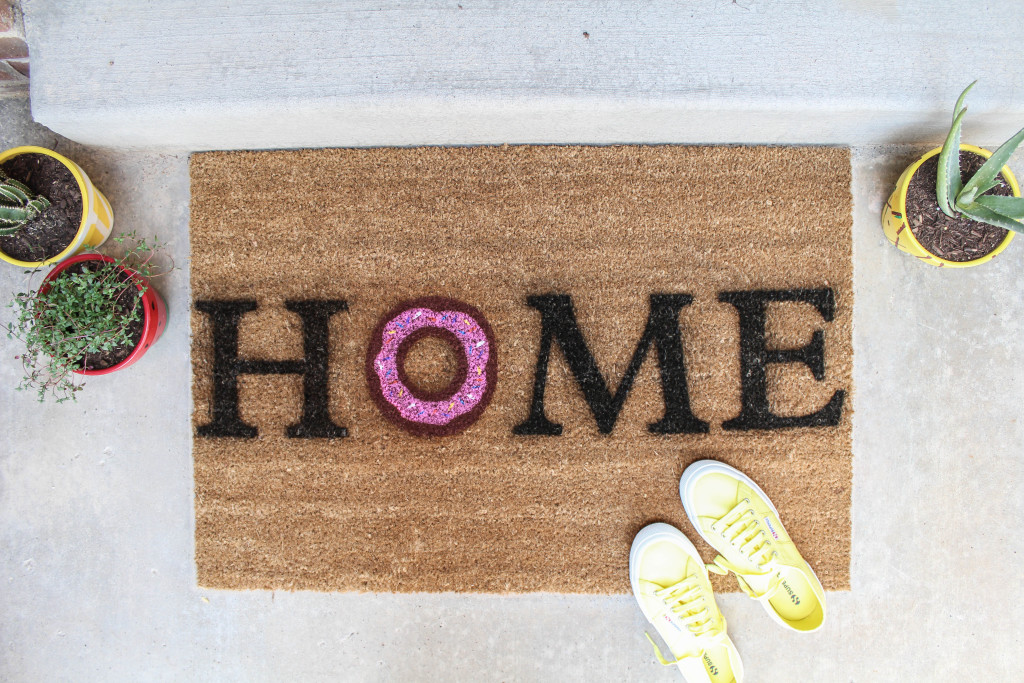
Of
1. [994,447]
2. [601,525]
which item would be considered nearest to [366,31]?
[601,525]

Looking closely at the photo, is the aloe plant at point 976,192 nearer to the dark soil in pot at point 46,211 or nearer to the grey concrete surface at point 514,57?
the grey concrete surface at point 514,57

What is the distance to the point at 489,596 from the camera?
191 cm

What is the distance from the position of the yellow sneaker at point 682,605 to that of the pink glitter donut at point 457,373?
759 millimetres

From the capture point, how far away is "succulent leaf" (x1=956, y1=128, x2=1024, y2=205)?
1.48 m

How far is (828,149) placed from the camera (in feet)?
6.05

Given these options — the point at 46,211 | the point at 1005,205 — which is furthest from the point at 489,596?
the point at 1005,205

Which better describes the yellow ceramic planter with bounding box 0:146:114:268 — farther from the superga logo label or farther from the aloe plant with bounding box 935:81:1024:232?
the aloe plant with bounding box 935:81:1024:232

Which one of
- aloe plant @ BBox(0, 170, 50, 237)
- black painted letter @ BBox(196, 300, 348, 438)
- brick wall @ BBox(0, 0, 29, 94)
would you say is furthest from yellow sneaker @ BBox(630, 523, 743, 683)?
brick wall @ BBox(0, 0, 29, 94)

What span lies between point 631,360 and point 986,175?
3.73 feet

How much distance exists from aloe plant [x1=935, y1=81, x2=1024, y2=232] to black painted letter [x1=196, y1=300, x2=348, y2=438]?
1.88 m

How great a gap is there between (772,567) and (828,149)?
1.42m

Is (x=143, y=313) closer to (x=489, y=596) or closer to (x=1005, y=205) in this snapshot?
(x=489, y=596)

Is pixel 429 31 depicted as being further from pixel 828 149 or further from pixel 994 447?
pixel 994 447

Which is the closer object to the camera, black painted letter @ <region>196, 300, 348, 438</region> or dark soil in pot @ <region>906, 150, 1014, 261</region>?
dark soil in pot @ <region>906, 150, 1014, 261</region>
